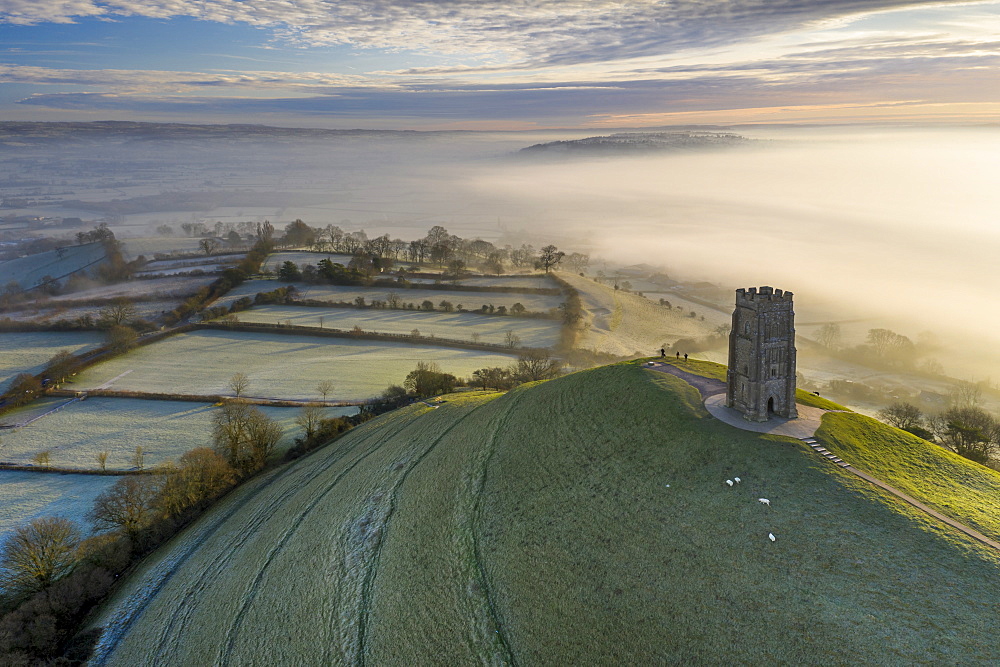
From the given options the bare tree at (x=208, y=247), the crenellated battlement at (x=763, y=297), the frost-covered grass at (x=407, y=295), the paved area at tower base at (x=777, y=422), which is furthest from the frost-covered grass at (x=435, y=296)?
the crenellated battlement at (x=763, y=297)

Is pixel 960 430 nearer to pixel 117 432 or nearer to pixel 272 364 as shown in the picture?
pixel 272 364

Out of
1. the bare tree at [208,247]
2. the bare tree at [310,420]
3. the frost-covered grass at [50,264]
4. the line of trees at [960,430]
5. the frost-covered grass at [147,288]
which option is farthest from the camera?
the bare tree at [208,247]

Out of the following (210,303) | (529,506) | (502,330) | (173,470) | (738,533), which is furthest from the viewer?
(210,303)

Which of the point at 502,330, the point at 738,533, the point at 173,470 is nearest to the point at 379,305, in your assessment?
the point at 502,330

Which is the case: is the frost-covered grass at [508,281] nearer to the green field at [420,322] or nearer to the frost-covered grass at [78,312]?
the green field at [420,322]

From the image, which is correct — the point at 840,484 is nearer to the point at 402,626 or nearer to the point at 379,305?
the point at 402,626
